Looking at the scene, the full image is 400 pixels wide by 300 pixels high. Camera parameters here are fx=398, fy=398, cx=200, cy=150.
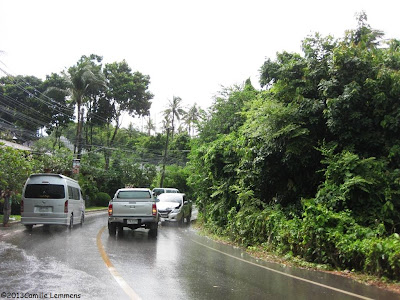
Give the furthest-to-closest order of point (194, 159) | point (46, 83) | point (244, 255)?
point (46, 83) < point (194, 159) < point (244, 255)

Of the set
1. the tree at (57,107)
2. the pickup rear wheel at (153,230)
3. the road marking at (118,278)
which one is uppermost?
the tree at (57,107)

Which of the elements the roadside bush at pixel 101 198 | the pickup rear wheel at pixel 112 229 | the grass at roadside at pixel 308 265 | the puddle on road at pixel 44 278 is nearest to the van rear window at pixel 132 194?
the pickup rear wheel at pixel 112 229

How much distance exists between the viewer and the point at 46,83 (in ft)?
141

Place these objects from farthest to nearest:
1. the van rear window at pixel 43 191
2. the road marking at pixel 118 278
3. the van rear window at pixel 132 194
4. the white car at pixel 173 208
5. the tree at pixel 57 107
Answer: the tree at pixel 57 107, the white car at pixel 173 208, the van rear window at pixel 132 194, the van rear window at pixel 43 191, the road marking at pixel 118 278

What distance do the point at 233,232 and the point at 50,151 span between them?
1096 inches

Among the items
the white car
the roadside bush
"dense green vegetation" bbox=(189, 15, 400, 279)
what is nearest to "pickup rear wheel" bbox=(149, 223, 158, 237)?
"dense green vegetation" bbox=(189, 15, 400, 279)

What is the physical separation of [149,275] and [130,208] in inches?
291

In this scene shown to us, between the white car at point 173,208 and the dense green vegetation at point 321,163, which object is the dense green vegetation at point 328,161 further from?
the white car at point 173,208

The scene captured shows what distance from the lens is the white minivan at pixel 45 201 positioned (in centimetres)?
1516

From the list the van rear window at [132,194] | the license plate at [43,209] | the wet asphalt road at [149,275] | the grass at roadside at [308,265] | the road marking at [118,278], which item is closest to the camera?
the road marking at [118,278]

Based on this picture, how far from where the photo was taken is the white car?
2200cm

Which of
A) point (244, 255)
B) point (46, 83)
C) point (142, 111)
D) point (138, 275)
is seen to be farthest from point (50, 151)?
point (138, 275)

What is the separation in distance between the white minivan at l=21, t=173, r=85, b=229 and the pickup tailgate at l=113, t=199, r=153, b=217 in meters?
2.16

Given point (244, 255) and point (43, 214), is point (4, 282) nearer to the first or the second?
point (244, 255)
